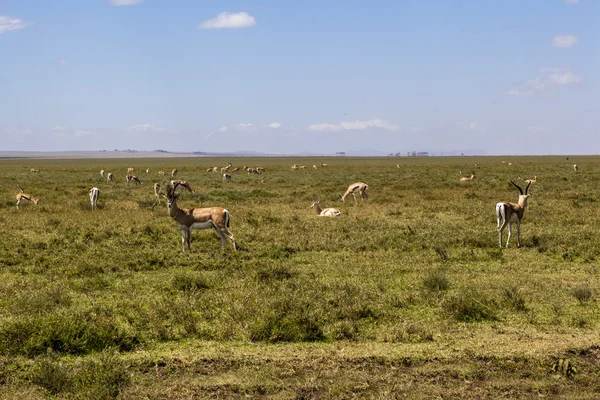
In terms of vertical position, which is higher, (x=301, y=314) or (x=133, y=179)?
(x=133, y=179)

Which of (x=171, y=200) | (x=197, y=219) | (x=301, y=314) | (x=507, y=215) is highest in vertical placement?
(x=171, y=200)

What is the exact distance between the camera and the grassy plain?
640cm

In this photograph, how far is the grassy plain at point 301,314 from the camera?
6.40 m

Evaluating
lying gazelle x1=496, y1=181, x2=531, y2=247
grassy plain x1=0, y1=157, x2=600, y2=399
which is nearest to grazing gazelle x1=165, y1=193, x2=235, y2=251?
grassy plain x1=0, y1=157, x2=600, y2=399

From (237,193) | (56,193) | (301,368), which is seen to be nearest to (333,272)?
(301,368)

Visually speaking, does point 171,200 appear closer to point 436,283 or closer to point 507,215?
point 436,283

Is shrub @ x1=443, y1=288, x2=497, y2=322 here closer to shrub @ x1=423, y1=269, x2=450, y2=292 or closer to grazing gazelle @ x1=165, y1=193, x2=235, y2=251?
shrub @ x1=423, y1=269, x2=450, y2=292

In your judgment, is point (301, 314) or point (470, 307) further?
point (470, 307)

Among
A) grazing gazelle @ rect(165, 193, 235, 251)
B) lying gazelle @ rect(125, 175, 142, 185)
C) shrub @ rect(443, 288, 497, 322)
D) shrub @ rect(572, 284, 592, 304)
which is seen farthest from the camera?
lying gazelle @ rect(125, 175, 142, 185)

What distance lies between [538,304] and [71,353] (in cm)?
703

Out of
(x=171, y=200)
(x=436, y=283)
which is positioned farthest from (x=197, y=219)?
(x=436, y=283)

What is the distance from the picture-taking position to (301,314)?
8281mm

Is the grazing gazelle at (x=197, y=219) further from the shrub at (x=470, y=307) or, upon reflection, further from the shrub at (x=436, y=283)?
the shrub at (x=470, y=307)

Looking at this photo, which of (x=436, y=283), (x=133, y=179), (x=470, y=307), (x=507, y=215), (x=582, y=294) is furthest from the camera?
(x=133, y=179)
